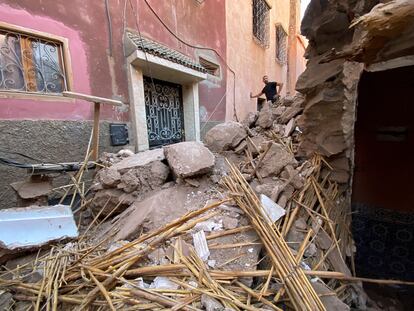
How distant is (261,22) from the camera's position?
9.61 m

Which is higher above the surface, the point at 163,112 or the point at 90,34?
the point at 90,34

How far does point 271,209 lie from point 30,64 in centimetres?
330

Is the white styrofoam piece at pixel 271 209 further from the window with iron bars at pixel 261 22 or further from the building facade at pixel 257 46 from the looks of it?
the window with iron bars at pixel 261 22

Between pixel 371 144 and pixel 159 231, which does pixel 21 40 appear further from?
pixel 371 144

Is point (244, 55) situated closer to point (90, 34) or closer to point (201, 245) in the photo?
point (90, 34)

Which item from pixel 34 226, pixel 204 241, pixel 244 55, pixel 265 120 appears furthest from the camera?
pixel 244 55

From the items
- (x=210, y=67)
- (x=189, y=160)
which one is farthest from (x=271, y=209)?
(x=210, y=67)

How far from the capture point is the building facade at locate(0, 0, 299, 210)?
9.45 ft

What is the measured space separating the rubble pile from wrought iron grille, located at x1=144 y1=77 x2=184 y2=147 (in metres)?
1.98

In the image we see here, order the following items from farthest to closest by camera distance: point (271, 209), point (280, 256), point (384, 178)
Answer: point (384, 178)
point (271, 209)
point (280, 256)

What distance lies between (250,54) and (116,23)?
571 cm

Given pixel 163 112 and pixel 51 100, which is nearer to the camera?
pixel 51 100

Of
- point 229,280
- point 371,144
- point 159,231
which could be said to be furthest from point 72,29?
point 371,144

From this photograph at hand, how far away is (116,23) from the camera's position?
4035 mm
